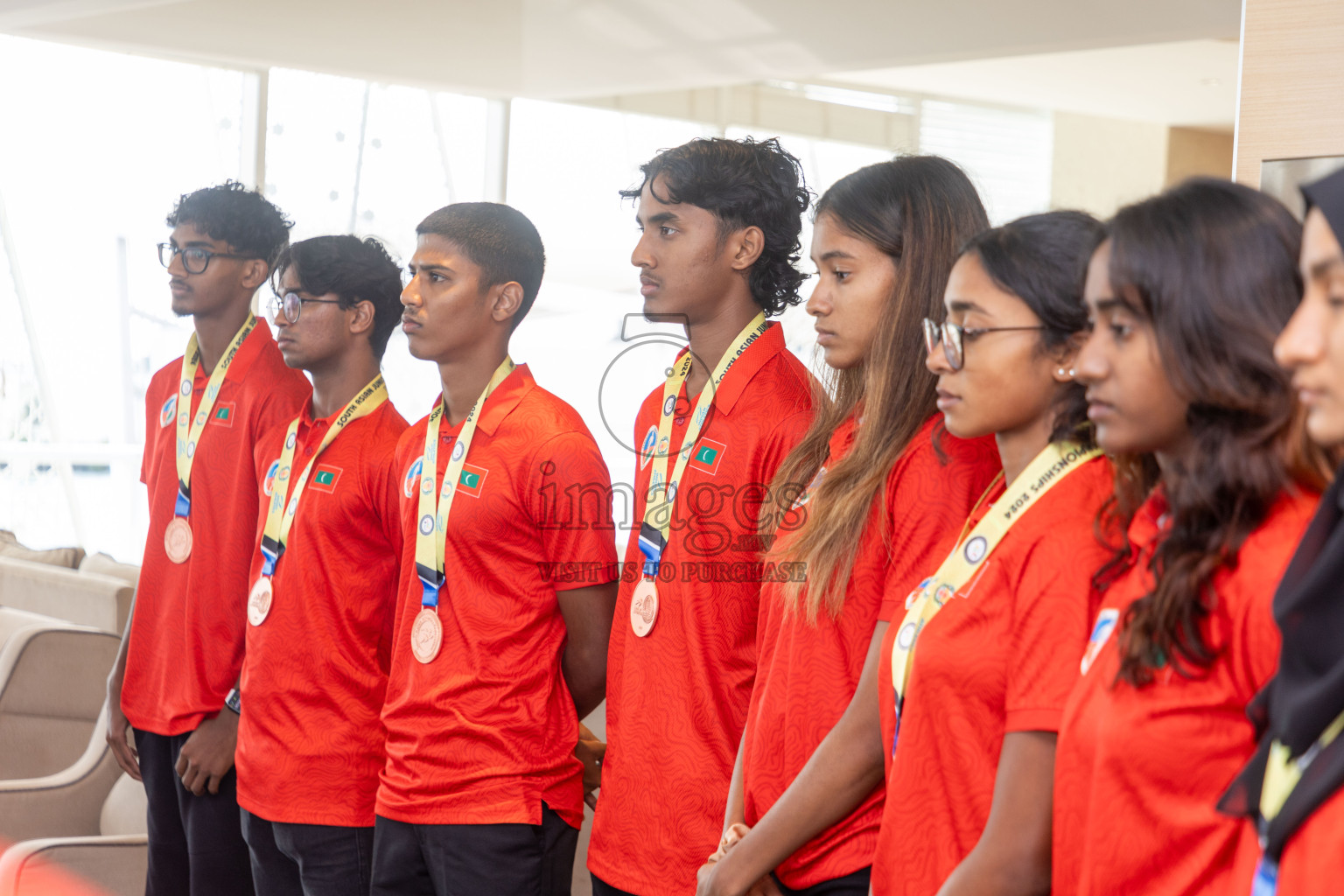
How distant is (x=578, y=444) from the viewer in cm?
240

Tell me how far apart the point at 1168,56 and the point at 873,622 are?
258 inches

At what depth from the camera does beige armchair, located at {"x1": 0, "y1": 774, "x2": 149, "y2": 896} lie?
3.13 m

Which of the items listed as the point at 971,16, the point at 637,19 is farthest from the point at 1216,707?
the point at 637,19

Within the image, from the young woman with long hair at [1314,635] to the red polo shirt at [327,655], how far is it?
73.5 inches

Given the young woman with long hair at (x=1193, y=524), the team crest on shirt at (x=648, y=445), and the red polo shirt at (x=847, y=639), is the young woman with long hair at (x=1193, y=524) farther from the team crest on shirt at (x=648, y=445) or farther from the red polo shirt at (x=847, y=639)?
the team crest on shirt at (x=648, y=445)

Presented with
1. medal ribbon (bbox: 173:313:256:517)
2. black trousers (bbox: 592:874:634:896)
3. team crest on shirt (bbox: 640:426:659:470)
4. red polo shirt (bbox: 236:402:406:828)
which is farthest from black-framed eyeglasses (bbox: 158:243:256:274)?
black trousers (bbox: 592:874:634:896)

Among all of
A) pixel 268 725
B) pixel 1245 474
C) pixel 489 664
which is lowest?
pixel 268 725

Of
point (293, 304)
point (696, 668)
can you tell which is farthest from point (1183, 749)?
point (293, 304)

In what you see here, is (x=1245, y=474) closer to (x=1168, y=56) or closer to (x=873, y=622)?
(x=873, y=622)

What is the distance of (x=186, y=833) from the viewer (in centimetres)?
290

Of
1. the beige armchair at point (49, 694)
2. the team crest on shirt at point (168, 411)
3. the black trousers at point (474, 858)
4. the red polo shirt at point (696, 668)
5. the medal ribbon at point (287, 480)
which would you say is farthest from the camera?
the beige armchair at point (49, 694)

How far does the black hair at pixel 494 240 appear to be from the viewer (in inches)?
102

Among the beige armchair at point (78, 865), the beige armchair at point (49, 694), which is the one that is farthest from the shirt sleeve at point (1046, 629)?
the beige armchair at point (49, 694)

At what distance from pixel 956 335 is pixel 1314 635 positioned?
24.6 inches
